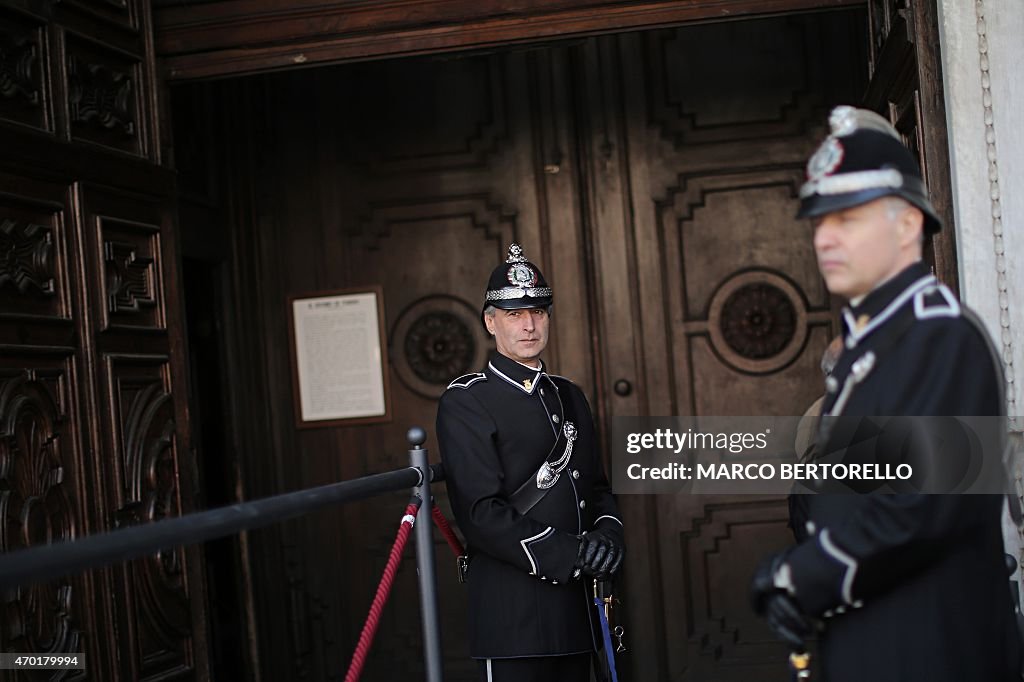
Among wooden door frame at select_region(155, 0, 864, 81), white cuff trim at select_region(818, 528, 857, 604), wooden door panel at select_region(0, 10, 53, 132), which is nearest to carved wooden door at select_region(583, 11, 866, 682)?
wooden door frame at select_region(155, 0, 864, 81)

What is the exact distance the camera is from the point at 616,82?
16.2ft

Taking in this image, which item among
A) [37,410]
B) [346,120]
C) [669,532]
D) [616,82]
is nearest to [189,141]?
[346,120]

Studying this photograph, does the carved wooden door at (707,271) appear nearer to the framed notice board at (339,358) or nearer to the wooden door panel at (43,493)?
the framed notice board at (339,358)

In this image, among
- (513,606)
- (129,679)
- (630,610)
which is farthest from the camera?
(630,610)

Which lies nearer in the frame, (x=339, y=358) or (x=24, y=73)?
(x=24, y=73)

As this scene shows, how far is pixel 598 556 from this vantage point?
2711 millimetres

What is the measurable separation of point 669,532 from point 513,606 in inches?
86.4

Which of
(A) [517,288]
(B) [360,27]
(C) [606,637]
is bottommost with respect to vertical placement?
(C) [606,637]

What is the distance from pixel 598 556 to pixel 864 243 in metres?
1.29

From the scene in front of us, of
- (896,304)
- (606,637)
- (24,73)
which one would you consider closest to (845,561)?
(896,304)

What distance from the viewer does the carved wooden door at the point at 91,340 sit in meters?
3.02

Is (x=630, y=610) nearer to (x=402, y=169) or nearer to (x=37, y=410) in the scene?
(x=402, y=169)

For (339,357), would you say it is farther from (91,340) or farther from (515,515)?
(515,515)

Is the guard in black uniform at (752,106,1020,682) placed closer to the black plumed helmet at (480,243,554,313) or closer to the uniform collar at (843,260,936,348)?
the uniform collar at (843,260,936,348)
